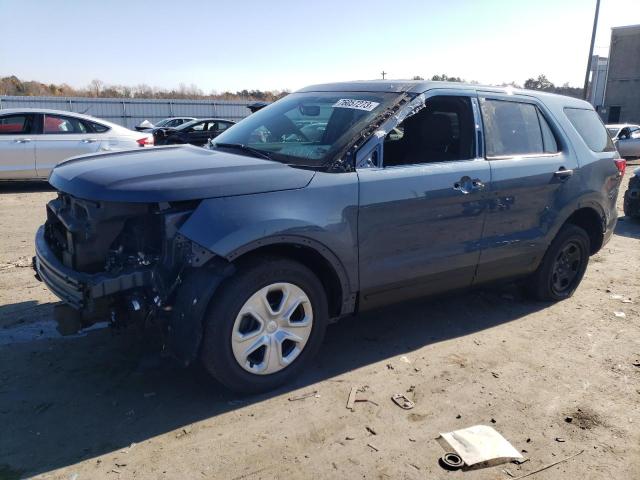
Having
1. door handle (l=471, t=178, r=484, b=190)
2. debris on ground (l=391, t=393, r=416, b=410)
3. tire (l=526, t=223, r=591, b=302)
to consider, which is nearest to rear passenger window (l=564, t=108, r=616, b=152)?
tire (l=526, t=223, r=591, b=302)

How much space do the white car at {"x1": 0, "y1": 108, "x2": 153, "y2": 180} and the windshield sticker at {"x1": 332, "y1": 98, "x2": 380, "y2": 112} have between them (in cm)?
661

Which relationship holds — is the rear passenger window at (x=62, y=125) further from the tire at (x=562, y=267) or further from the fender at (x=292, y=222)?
the tire at (x=562, y=267)

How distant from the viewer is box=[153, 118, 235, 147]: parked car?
17.5 metres

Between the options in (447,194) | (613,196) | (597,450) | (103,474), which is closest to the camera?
(103,474)

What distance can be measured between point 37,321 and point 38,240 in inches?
34.5

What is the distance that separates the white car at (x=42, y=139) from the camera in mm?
9766

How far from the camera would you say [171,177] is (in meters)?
3.18

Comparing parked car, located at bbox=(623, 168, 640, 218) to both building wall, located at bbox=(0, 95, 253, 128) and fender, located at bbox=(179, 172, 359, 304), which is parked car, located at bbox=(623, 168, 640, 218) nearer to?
fender, located at bbox=(179, 172, 359, 304)

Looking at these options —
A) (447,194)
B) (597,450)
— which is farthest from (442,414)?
(447,194)

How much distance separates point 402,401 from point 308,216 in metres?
1.30

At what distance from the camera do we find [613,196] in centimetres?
545

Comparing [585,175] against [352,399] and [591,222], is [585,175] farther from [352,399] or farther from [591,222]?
[352,399]

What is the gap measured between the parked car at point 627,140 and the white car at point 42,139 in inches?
646

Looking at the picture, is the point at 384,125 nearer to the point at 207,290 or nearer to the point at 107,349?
the point at 207,290
